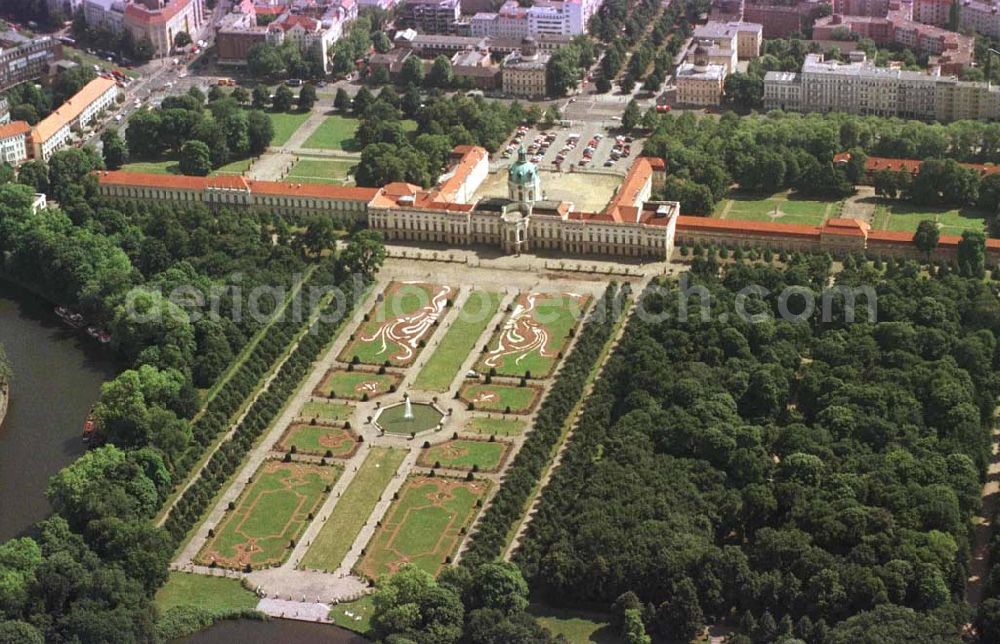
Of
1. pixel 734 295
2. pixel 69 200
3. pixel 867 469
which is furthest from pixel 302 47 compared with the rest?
pixel 867 469

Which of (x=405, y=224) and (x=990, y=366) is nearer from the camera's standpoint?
(x=990, y=366)

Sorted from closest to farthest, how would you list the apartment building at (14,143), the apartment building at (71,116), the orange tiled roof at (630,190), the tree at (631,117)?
the orange tiled roof at (630,190) < the apartment building at (14,143) < the apartment building at (71,116) < the tree at (631,117)

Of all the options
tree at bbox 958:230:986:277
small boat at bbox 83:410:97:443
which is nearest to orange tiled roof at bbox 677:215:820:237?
tree at bbox 958:230:986:277

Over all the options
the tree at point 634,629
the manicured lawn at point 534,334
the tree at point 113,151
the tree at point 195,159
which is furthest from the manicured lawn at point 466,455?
the tree at point 113,151

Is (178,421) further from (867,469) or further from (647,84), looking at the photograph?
(647,84)

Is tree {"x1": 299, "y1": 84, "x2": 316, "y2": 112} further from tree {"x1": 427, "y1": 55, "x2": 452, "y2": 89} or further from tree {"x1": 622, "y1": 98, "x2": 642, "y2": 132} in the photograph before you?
tree {"x1": 622, "y1": 98, "x2": 642, "y2": 132}

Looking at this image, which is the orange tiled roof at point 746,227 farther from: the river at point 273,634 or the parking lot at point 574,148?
the river at point 273,634
